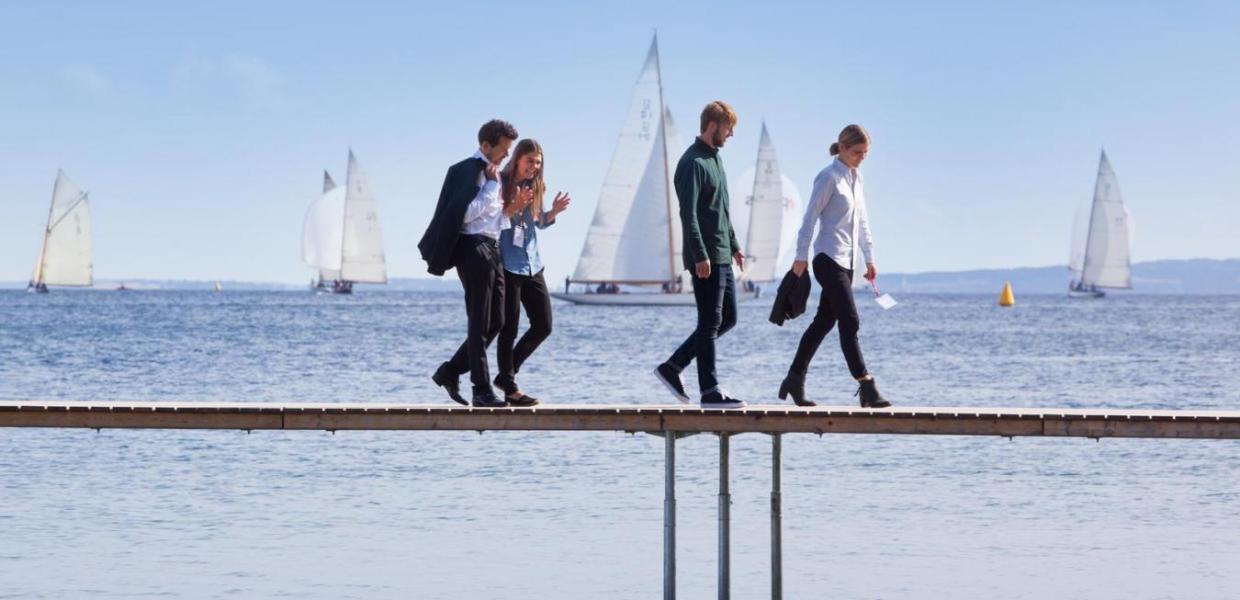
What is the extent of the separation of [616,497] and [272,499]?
13.4ft

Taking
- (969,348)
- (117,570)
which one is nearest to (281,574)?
(117,570)

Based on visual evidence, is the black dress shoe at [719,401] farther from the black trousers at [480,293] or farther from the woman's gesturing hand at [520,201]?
the woman's gesturing hand at [520,201]

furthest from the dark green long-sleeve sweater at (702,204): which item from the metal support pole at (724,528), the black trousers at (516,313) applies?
the metal support pole at (724,528)

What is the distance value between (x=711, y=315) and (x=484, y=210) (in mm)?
1585

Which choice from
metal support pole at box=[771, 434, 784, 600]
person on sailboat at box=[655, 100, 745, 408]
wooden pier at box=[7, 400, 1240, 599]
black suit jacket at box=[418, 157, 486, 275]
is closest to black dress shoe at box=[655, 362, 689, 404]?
person on sailboat at box=[655, 100, 745, 408]

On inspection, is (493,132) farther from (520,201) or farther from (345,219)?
(345,219)

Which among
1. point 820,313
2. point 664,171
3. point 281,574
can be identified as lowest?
point 281,574

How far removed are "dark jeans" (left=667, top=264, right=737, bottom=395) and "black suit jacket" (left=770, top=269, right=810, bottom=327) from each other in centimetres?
38

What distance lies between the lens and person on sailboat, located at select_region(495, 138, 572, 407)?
11258 millimetres

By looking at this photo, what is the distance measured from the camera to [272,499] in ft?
69.2

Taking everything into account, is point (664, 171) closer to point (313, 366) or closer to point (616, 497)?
point (313, 366)

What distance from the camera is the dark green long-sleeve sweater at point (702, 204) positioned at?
35.9 feet

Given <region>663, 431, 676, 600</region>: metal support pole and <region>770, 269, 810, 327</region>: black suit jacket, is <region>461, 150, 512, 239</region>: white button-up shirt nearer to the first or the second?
<region>770, 269, 810, 327</region>: black suit jacket

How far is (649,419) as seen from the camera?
1112cm
